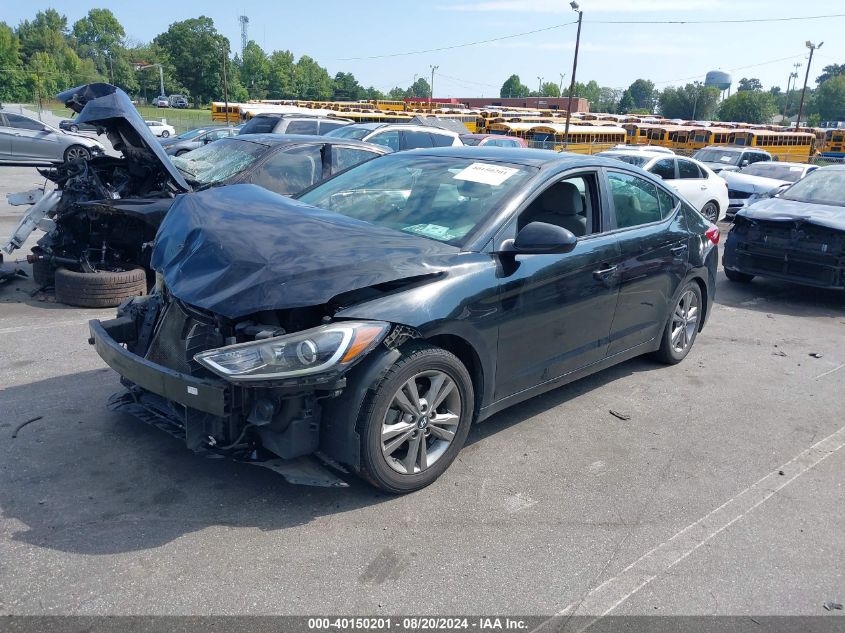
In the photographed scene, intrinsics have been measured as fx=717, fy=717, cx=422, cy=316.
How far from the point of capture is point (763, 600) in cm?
308

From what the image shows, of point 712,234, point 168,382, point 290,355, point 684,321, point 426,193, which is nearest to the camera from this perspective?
point 290,355

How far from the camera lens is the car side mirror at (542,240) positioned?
3855mm

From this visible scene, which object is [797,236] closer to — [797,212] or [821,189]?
[797,212]

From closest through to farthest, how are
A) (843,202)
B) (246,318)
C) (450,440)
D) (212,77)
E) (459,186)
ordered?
1. (246,318)
2. (450,440)
3. (459,186)
4. (843,202)
5. (212,77)

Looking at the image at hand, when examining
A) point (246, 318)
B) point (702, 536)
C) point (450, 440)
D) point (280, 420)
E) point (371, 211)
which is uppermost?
point (371, 211)

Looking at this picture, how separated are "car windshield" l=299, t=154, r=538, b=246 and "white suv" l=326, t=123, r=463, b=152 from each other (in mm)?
7831

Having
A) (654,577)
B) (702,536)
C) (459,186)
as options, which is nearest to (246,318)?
(459,186)

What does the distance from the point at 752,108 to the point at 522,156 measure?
4475 inches

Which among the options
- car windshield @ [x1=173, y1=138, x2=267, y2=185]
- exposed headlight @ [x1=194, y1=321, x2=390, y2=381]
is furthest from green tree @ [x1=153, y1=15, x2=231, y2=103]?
exposed headlight @ [x1=194, y1=321, x2=390, y2=381]

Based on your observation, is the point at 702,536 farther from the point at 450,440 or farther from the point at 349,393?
the point at 349,393

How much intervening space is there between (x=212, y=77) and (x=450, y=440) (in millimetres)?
113733

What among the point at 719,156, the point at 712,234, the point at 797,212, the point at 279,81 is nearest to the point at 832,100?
the point at 279,81

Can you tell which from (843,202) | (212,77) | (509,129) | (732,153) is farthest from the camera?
(212,77)

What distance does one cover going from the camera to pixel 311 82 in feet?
419
